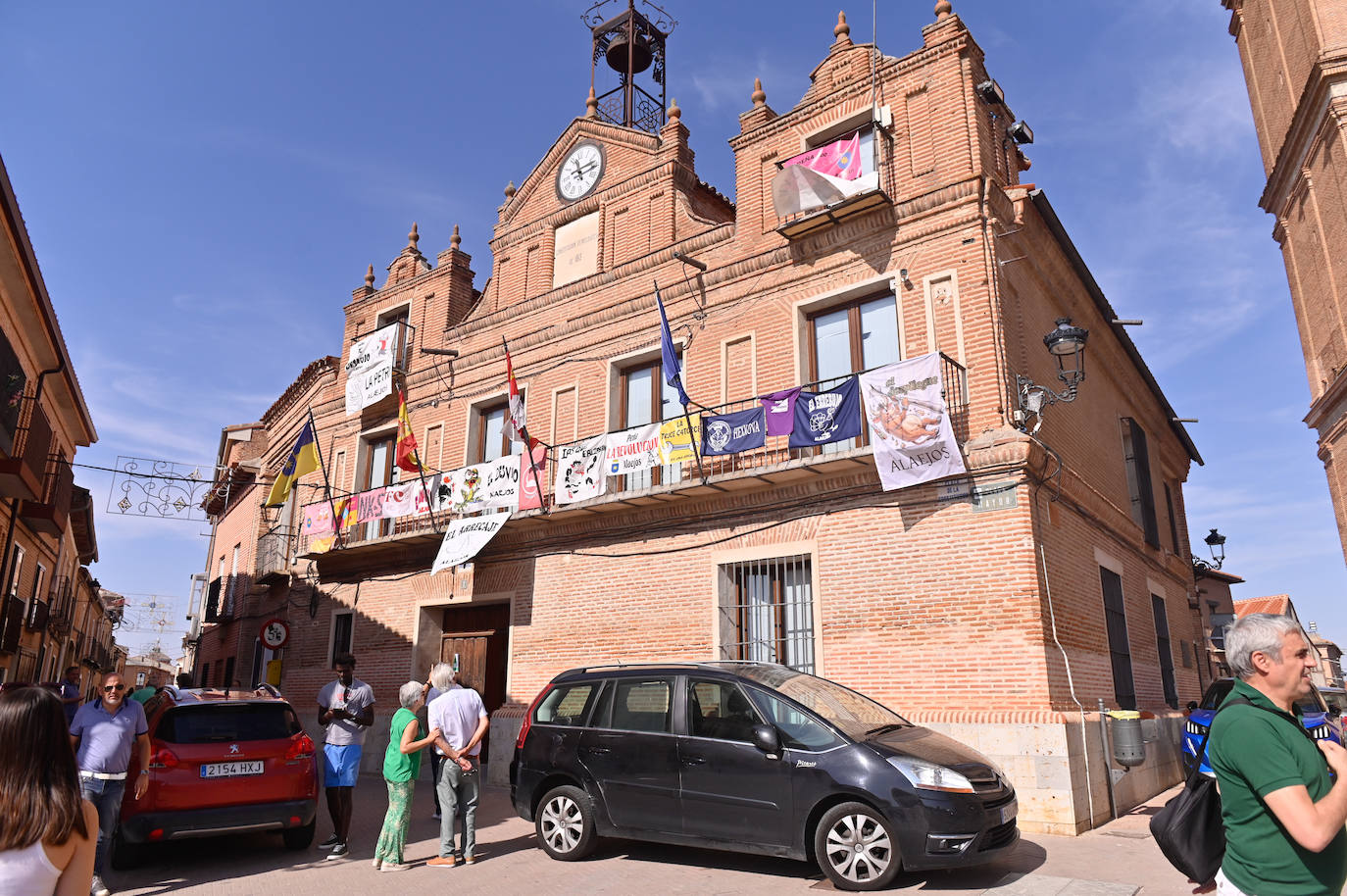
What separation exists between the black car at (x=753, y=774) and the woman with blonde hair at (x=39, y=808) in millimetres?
5097

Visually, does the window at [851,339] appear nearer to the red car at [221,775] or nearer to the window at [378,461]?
the red car at [221,775]

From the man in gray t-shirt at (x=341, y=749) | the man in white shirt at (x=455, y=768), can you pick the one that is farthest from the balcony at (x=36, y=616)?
the man in white shirt at (x=455, y=768)

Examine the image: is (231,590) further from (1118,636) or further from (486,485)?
(1118,636)

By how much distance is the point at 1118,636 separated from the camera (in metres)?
12.7

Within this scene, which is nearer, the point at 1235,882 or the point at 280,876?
the point at 1235,882

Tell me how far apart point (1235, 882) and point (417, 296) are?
18.0m

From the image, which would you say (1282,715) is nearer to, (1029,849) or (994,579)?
(1029,849)

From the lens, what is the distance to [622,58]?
20219mm

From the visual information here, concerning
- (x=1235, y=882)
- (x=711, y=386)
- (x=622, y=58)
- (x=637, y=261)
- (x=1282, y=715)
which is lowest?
(x=1235, y=882)

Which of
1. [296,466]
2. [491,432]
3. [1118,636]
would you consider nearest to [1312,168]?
[1118,636]

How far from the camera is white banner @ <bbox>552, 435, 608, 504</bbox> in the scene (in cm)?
1306

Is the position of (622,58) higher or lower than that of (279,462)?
higher

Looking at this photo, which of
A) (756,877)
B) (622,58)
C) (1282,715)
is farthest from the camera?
(622,58)

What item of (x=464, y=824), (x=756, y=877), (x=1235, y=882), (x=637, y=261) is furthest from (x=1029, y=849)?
(x=637, y=261)
